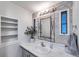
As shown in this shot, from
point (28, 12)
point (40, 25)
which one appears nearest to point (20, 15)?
point (28, 12)

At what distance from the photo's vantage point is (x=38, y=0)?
2.25 m

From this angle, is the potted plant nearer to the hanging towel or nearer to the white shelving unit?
the white shelving unit

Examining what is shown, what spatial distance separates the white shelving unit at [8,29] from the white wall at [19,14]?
0.13 meters

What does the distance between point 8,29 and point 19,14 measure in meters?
0.69

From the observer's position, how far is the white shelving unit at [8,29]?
2449 mm

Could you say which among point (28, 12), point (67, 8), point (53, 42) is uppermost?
point (28, 12)

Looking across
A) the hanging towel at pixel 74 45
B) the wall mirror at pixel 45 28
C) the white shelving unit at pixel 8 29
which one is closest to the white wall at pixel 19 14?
the white shelving unit at pixel 8 29

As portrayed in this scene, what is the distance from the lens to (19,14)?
10.1ft

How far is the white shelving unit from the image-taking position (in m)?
2.45

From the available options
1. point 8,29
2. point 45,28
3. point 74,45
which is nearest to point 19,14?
point 8,29

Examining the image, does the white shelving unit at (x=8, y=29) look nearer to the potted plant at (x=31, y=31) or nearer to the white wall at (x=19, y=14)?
the white wall at (x=19, y=14)

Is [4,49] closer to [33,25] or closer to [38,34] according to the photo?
[38,34]

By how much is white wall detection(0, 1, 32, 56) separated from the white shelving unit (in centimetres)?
13

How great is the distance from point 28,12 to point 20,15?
0.45 m
